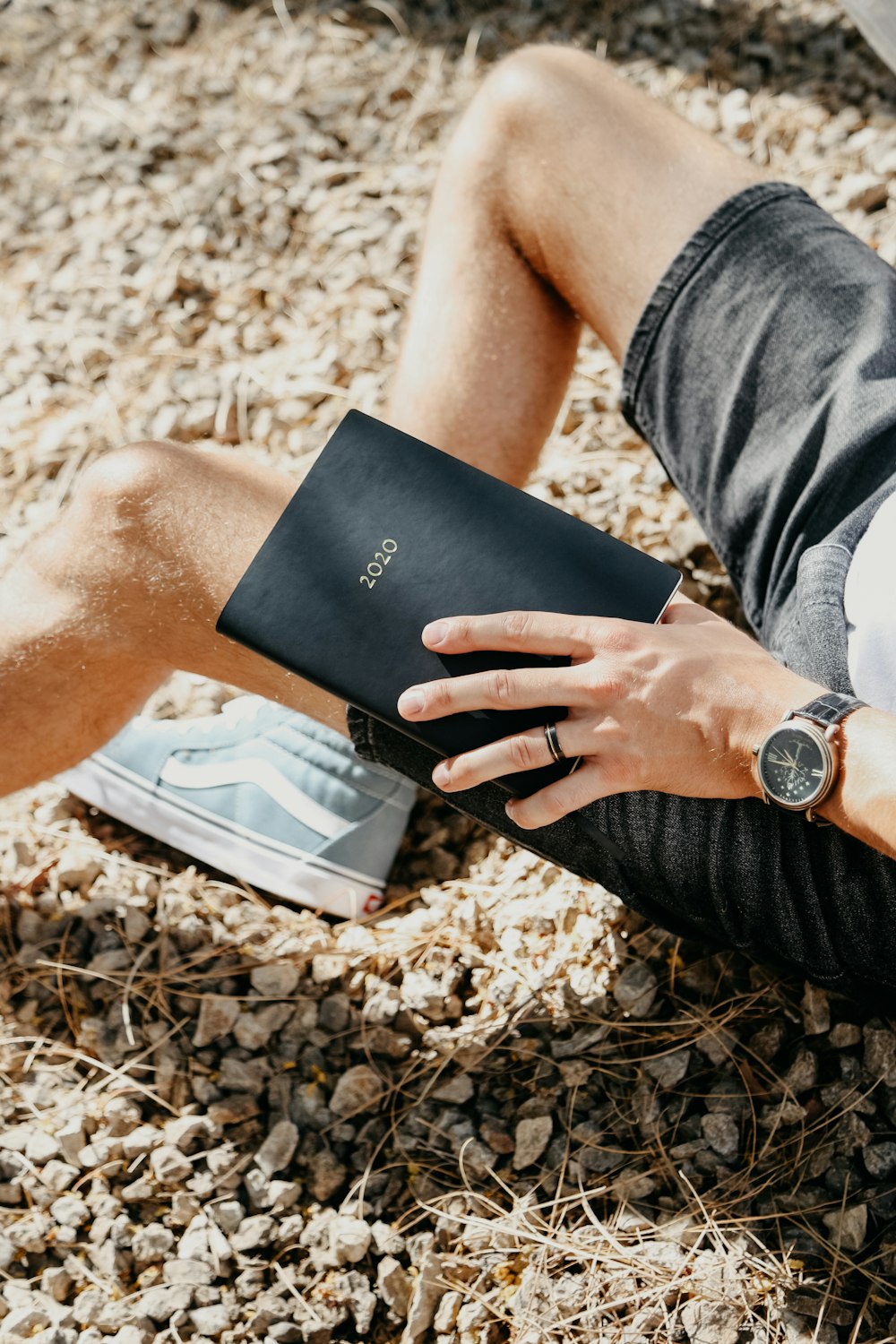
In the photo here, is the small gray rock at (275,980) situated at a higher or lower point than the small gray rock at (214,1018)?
higher

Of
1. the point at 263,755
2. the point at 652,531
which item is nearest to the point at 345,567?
the point at 263,755

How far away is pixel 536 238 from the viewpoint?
4.95 ft

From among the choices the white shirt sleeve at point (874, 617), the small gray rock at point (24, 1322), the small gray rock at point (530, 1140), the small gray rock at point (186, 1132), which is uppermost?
the white shirt sleeve at point (874, 617)

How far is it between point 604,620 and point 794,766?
0.22 m

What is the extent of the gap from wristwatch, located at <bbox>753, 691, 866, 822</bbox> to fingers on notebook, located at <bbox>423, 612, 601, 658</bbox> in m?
0.19

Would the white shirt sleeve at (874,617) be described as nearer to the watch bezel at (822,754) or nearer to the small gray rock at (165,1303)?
the watch bezel at (822,754)

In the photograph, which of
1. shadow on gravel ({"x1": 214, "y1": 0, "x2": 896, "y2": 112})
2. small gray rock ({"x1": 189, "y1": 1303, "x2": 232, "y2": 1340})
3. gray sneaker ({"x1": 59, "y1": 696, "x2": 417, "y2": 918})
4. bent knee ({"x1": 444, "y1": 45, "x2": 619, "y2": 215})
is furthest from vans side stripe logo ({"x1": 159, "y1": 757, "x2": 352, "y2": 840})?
shadow on gravel ({"x1": 214, "y1": 0, "x2": 896, "y2": 112})

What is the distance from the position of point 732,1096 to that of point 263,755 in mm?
790

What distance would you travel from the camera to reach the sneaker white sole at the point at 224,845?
5.09ft

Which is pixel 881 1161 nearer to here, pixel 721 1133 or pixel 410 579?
pixel 721 1133

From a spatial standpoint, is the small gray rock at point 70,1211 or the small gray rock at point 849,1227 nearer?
the small gray rock at point 849,1227

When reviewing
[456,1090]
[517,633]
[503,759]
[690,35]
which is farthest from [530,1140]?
[690,35]

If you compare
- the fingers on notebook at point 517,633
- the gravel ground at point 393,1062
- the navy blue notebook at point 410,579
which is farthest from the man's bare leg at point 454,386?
the gravel ground at point 393,1062

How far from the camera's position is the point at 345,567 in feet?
3.45
